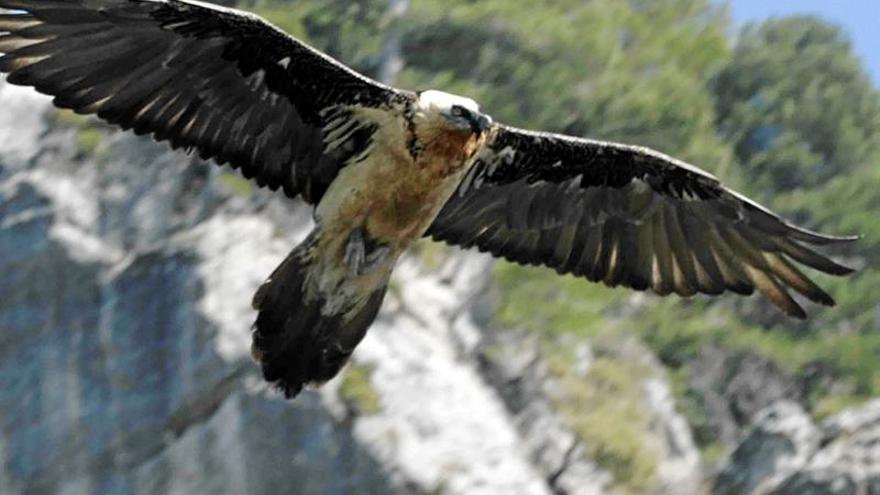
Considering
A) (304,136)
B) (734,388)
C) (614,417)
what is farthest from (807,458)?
(304,136)

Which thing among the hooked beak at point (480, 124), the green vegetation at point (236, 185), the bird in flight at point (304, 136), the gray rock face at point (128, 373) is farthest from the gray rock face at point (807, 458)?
the hooked beak at point (480, 124)

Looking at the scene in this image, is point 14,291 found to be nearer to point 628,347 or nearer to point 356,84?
point 628,347

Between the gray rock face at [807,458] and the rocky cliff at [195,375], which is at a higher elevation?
the gray rock face at [807,458]

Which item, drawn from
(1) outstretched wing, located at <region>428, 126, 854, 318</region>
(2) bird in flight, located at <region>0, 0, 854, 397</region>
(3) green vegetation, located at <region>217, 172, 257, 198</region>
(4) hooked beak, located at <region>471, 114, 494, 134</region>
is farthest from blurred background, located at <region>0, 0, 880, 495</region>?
(4) hooked beak, located at <region>471, 114, 494, 134</region>

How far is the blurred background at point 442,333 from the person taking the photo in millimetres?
12930

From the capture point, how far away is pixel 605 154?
22.5 ft

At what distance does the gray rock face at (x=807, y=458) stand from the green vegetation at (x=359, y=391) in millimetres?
2857

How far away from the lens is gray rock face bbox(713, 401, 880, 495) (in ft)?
40.5

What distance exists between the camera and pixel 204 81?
6.18m

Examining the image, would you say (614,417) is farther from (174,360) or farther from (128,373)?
(128,373)

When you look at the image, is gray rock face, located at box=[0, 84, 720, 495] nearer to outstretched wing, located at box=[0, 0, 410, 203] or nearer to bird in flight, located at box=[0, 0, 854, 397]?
bird in flight, located at box=[0, 0, 854, 397]

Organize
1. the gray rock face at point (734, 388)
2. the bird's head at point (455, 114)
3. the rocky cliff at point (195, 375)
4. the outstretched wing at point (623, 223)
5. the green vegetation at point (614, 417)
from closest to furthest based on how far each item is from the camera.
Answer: the bird's head at point (455, 114) < the outstretched wing at point (623, 223) < the rocky cliff at point (195, 375) < the green vegetation at point (614, 417) < the gray rock face at point (734, 388)

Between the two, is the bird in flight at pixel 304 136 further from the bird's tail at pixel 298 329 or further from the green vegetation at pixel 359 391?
the green vegetation at pixel 359 391

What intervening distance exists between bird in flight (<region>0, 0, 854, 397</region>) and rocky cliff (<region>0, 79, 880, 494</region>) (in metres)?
6.20
